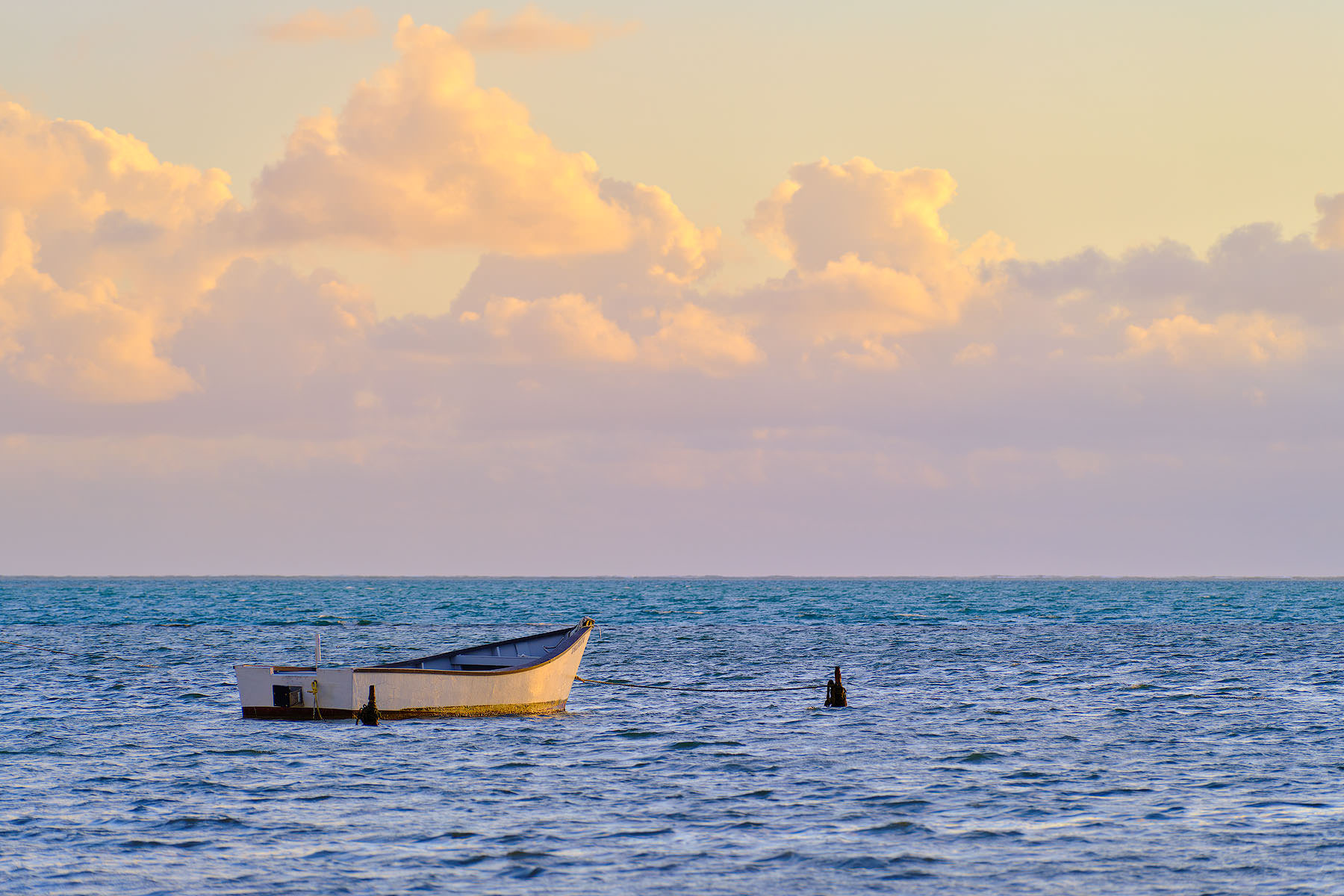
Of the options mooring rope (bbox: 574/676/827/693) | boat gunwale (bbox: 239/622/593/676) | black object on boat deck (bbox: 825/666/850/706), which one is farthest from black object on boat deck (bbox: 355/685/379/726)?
black object on boat deck (bbox: 825/666/850/706)

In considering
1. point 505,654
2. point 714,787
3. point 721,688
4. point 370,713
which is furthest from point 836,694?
point 714,787

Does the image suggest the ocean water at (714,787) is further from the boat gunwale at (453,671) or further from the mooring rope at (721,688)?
the boat gunwale at (453,671)

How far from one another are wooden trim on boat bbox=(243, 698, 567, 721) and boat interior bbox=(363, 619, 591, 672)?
89.8 inches

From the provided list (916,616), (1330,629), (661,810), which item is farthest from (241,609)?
(661,810)

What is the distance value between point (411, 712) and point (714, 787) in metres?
13.0

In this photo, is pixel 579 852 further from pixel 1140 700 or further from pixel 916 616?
pixel 916 616

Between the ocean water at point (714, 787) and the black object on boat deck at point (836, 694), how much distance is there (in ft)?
1.91

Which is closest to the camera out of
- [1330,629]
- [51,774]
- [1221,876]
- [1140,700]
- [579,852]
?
[1221,876]

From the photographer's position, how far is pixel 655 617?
124062 mm

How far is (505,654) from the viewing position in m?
45.2

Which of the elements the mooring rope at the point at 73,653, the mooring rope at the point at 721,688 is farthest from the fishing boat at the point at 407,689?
the mooring rope at the point at 73,653

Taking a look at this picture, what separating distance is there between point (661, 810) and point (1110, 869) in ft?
28.2

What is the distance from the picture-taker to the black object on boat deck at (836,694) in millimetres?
44406

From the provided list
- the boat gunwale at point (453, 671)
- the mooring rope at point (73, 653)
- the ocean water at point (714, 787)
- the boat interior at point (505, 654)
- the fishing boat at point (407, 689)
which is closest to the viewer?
the ocean water at point (714, 787)
